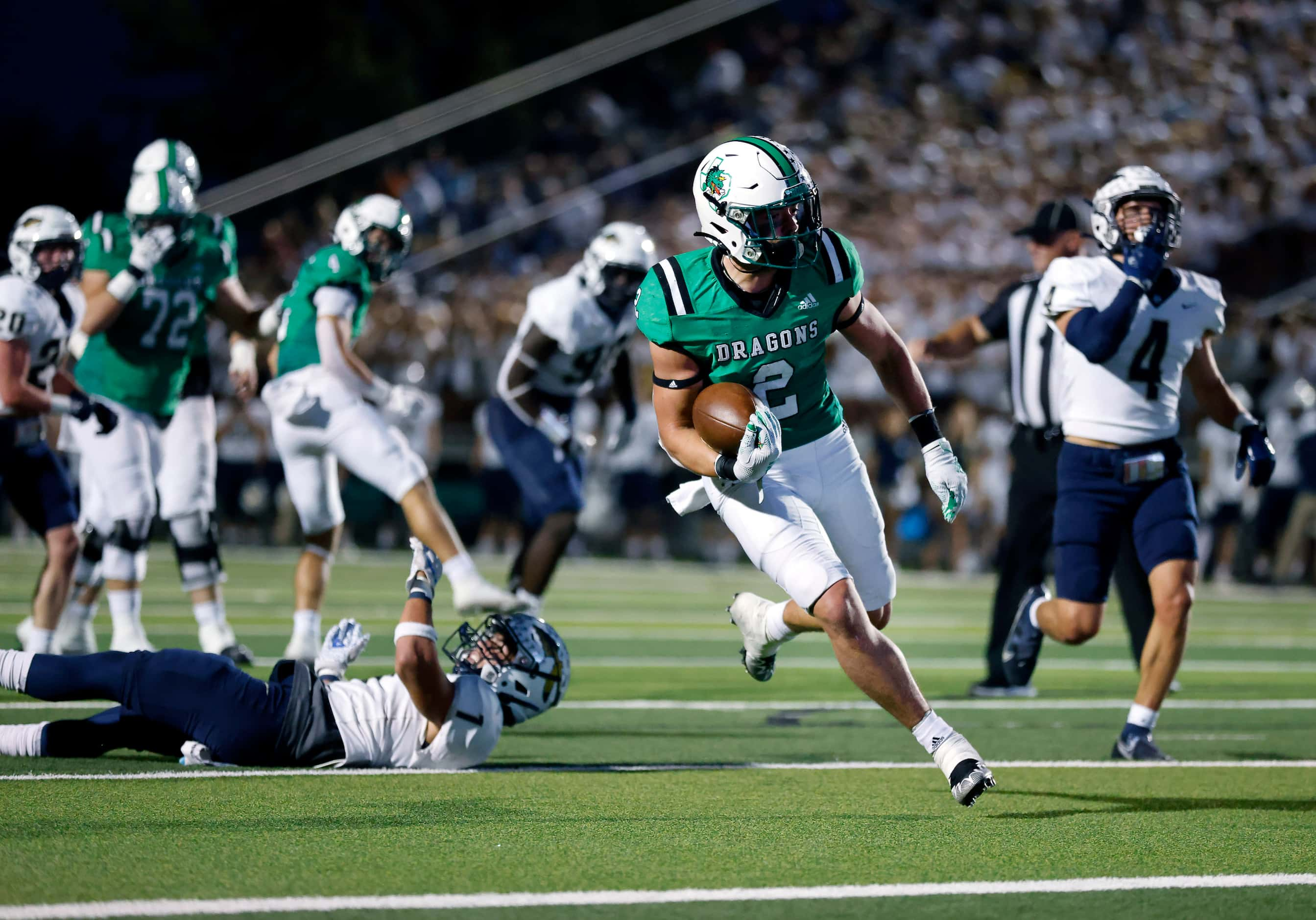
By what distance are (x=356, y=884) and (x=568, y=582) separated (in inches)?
422

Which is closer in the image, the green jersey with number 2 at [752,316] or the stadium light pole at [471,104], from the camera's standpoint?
the green jersey with number 2 at [752,316]

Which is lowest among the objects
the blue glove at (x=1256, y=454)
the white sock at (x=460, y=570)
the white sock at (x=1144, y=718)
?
the white sock at (x=1144, y=718)

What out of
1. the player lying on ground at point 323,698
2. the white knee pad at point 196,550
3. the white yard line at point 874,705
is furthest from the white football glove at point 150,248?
the player lying on ground at point 323,698

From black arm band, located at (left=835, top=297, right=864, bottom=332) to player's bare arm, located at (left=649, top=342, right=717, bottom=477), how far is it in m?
0.43

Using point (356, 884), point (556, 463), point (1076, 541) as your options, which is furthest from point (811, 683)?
point (356, 884)

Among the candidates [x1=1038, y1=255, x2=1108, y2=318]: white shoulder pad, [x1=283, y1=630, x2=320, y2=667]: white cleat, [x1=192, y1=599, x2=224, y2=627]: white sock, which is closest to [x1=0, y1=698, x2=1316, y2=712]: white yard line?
[x1=283, y1=630, x2=320, y2=667]: white cleat

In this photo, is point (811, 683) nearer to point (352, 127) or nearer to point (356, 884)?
point (356, 884)

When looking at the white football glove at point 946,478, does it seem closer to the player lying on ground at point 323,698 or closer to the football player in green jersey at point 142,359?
the player lying on ground at point 323,698

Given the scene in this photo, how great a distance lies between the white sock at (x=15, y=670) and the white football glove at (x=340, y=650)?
813mm

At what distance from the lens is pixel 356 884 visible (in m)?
3.36

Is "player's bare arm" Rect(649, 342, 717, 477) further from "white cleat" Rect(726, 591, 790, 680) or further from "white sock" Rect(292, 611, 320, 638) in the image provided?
"white sock" Rect(292, 611, 320, 638)

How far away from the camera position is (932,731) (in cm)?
437

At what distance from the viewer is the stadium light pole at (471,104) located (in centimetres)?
2000

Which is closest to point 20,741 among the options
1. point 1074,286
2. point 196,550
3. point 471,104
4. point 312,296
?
point 196,550
